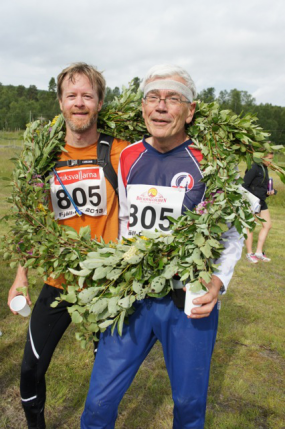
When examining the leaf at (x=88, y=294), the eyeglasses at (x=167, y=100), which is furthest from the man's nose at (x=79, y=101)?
the leaf at (x=88, y=294)

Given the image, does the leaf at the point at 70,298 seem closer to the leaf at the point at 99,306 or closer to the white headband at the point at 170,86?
the leaf at the point at 99,306

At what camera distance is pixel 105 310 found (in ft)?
7.98

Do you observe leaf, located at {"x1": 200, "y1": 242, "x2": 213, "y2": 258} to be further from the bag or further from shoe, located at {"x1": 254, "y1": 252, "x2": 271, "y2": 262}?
shoe, located at {"x1": 254, "y1": 252, "x2": 271, "y2": 262}

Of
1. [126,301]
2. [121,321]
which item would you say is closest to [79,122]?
[126,301]

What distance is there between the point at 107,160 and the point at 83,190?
0.30m

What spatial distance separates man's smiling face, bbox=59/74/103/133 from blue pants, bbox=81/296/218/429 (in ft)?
4.63

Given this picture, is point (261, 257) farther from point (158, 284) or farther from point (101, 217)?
point (158, 284)

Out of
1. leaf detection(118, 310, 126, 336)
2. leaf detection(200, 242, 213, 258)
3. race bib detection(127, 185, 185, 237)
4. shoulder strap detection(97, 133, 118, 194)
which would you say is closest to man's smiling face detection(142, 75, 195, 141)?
race bib detection(127, 185, 185, 237)

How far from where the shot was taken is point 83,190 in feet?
9.66

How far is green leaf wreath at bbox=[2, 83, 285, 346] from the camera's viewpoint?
91.4 inches

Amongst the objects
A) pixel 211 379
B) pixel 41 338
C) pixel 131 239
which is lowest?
pixel 211 379

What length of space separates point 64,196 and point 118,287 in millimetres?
946

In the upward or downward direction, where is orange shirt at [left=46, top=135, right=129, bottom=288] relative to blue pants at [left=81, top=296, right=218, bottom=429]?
upward

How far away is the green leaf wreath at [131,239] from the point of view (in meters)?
2.32
